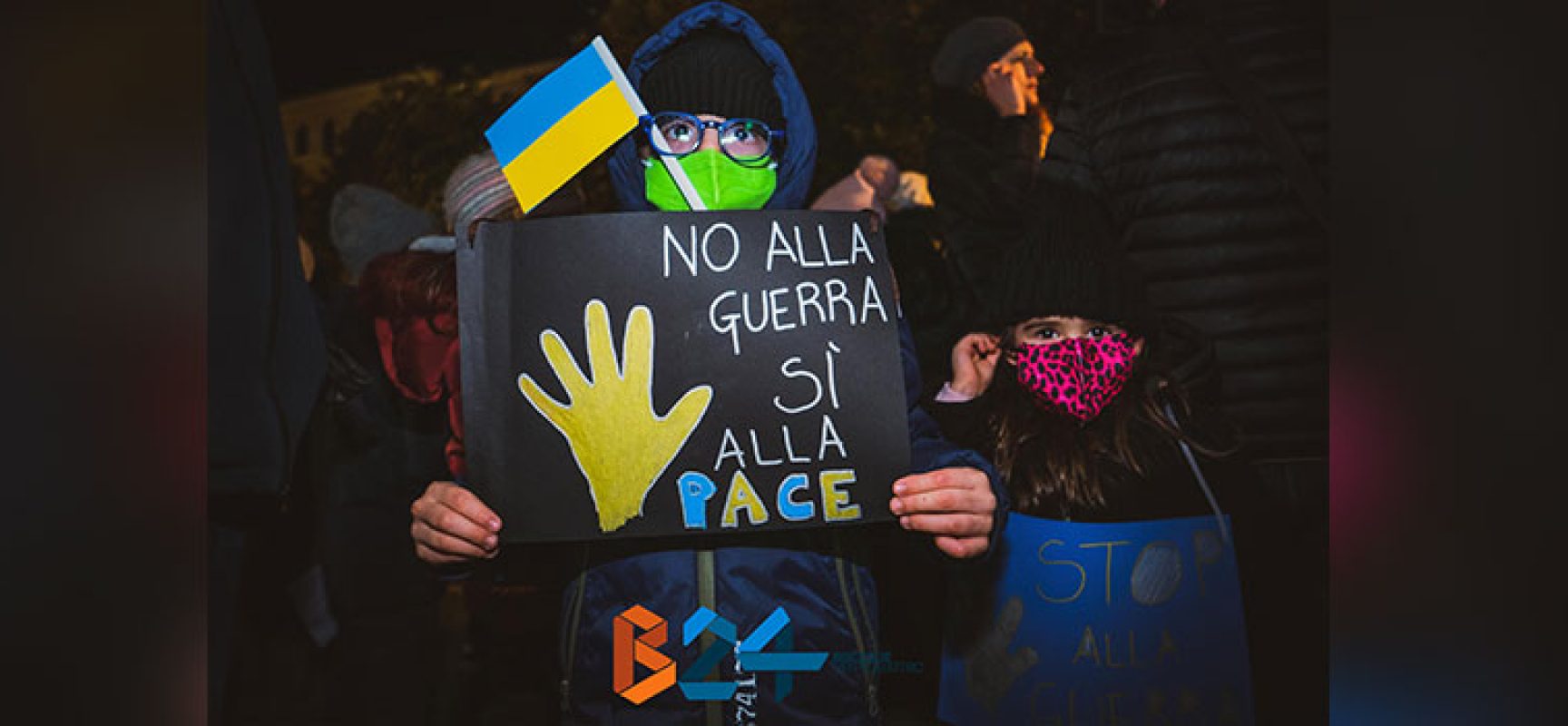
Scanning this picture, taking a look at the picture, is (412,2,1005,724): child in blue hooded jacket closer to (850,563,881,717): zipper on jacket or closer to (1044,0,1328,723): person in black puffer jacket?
(850,563,881,717): zipper on jacket

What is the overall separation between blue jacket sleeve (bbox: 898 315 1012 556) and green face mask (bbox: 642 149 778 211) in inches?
13.5

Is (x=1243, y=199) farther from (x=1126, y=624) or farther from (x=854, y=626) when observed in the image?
(x=854, y=626)

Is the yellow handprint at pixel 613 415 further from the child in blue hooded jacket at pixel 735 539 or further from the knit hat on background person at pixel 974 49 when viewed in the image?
the knit hat on background person at pixel 974 49

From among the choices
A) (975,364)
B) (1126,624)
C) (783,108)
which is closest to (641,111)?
(783,108)

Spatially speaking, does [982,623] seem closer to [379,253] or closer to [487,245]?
[487,245]

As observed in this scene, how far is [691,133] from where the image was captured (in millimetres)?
2275

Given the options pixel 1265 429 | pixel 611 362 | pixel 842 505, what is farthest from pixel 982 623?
pixel 611 362

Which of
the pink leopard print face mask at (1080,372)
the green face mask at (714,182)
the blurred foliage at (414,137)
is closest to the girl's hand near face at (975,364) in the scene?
the pink leopard print face mask at (1080,372)

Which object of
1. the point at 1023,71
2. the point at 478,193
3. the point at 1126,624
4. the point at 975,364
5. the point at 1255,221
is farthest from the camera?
the point at 1023,71

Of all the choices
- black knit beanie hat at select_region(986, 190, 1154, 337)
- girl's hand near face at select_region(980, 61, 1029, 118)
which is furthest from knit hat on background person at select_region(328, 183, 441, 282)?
black knit beanie hat at select_region(986, 190, 1154, 337)

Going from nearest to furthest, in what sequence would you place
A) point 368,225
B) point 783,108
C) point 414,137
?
point 783,108 < point 368,225 < point 414,137

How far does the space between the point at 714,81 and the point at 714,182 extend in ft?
0.60

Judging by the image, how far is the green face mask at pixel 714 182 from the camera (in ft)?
7.46

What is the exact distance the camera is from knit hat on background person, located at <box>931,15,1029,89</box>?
3988 millimetres
